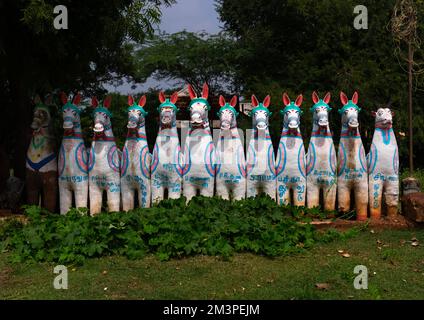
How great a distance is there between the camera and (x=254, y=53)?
15914 millimetres

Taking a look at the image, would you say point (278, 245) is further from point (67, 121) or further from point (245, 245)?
point (67, 121)

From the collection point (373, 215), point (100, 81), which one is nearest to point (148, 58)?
point (100, 81)

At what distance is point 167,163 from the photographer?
7418 millimetres

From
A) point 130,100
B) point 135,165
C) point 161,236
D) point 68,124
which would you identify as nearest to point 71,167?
point 68,124

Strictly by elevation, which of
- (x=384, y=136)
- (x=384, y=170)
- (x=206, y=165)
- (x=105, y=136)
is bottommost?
(x=384, y=170)

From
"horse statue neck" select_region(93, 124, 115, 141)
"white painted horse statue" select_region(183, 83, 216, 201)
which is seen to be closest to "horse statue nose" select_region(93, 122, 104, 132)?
"horse statue neck" select_region(93, 124, 115, 141)

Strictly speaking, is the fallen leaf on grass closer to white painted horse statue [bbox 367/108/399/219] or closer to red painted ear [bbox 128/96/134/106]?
white painted horse statue [bbox 367/108/399/219]

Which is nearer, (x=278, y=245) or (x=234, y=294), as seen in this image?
(x=234, y=294)

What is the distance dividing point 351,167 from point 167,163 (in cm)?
261

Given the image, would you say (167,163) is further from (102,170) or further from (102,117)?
(102,117)

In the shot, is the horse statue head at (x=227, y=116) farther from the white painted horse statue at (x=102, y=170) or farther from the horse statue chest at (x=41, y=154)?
the horse statue chest at (x=41, y=154)

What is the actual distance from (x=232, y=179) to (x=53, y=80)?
3.95 meters

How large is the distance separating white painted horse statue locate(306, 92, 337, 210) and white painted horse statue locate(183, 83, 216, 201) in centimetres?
141

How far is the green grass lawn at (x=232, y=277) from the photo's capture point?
15.2 feet
